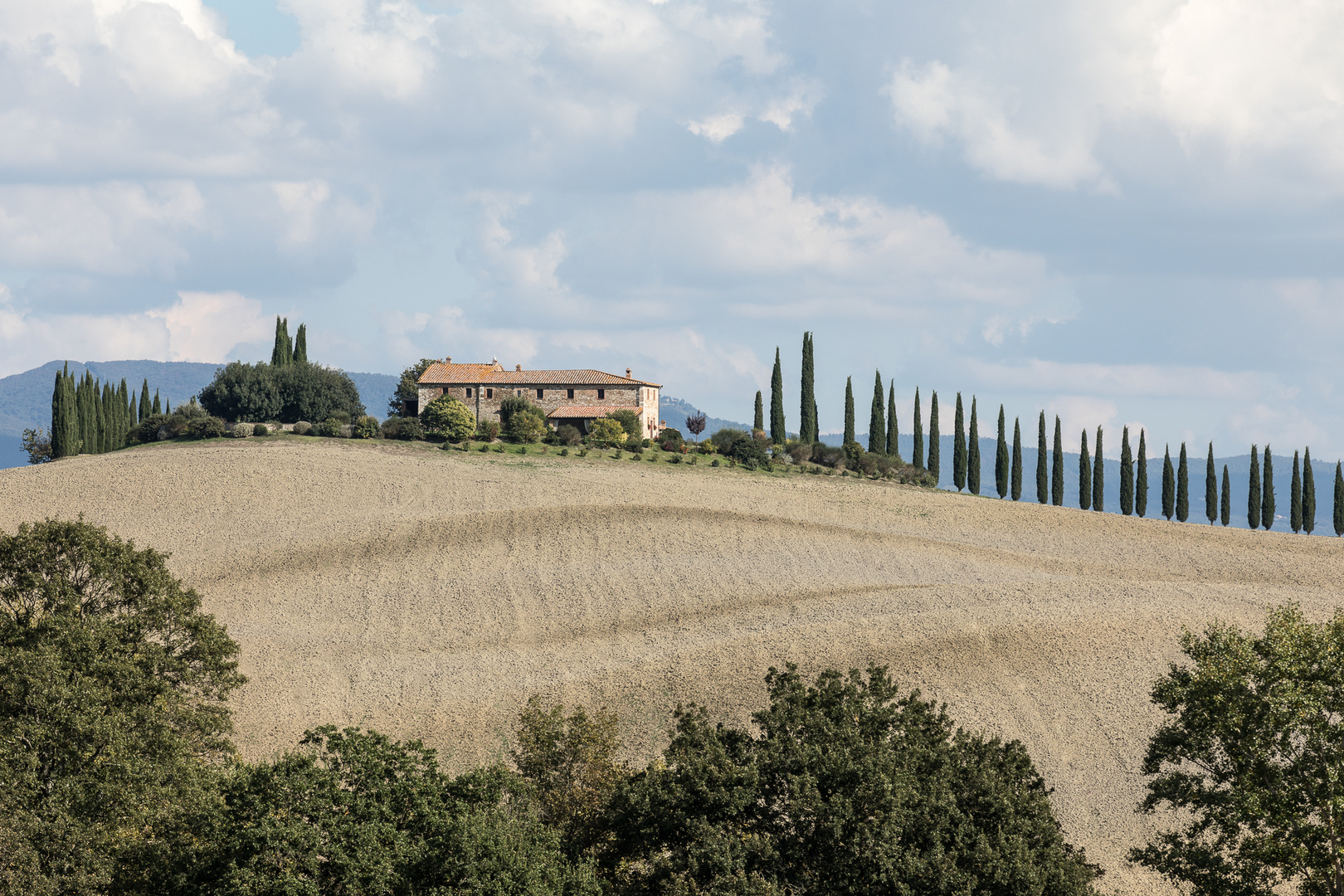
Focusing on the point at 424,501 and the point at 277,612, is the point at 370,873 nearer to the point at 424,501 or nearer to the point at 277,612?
the point at 277,612

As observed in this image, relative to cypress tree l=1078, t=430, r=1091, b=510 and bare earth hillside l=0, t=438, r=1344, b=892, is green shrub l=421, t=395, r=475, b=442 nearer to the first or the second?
bare earth hillside l=0, t=438, r=1344, b=892

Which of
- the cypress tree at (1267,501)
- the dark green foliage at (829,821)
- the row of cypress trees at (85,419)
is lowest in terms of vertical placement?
the dark green foliage at (829,821)

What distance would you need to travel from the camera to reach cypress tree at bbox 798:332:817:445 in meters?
89.1

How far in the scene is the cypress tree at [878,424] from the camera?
87.2 m

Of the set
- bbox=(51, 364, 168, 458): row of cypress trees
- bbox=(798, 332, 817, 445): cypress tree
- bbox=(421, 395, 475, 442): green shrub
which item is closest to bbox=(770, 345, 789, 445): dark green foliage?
bbox=(798, 332, 817, 445): cypress tree

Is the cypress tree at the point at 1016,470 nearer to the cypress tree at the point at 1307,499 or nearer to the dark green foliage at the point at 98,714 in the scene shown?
the cypress tree at the point at 1307,499

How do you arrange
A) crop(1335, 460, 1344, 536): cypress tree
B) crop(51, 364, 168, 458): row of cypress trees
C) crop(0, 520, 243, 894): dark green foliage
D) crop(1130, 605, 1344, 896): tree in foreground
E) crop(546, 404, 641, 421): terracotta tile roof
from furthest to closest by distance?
crop(51, 364, 168, 458): row of cypress trees < crop(546, 404, 641, 421): terracotta tile roof < crop(1335, 460, 1344, 536): cypress tree < crop(0, 520, 243, 894): dark green foliage < crop(1130, 605, 1344, 896): tree in foreground

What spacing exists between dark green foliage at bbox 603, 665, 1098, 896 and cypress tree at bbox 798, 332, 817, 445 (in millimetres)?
67267

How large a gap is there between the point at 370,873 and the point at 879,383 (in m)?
75.0

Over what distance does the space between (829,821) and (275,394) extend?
69.3 metres

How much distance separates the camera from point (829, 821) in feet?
63.2

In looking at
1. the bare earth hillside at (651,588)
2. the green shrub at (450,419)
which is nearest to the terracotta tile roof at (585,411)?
the green shrub at (450,419)

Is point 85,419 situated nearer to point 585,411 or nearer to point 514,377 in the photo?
point 514,377

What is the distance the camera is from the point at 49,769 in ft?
74.3
